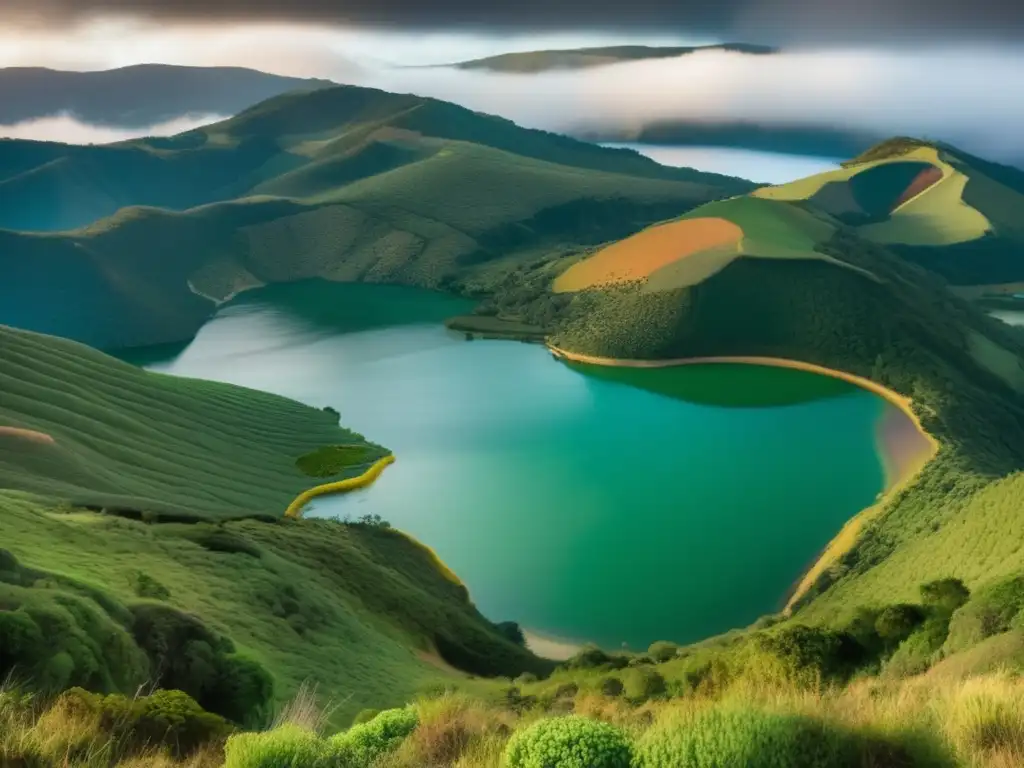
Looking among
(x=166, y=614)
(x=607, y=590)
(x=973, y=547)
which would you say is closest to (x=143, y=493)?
(x=607, y=590)

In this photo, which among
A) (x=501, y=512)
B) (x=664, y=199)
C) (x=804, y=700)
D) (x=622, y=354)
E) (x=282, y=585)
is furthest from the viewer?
(x=664, y=199)

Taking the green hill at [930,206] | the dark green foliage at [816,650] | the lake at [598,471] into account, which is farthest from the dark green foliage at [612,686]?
the green hill at [930,206]

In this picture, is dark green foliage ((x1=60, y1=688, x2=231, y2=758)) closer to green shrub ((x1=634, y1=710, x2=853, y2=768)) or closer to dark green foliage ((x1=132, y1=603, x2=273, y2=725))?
green shrub ((x1=634, y1=710, x2=853, y2=768))

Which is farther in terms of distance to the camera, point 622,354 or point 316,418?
point 622,354

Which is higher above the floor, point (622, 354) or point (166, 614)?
point (622, 354)

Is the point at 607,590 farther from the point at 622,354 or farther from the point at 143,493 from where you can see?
the point at 622,354

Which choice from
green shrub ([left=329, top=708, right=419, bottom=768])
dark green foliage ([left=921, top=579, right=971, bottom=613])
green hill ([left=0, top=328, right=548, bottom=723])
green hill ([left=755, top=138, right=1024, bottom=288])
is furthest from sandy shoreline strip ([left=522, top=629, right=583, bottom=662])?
green hill ([left=755, top=138, right=1024, bottom=288])
